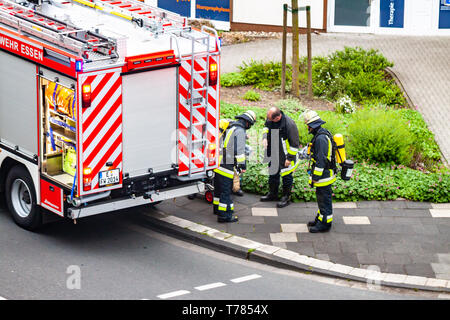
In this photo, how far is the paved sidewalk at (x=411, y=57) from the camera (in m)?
16.4

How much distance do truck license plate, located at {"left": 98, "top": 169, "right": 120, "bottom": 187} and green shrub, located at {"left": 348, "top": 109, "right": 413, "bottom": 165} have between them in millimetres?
4779

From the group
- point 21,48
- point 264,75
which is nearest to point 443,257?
point 21,48

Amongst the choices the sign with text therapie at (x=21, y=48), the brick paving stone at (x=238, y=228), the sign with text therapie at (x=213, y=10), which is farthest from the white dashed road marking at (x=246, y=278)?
the sign with text therapie at (x=213, y=10)

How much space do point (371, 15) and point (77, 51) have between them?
505 inches

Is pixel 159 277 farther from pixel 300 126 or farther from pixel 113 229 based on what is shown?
pixel 300 126

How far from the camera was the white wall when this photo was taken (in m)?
21.3

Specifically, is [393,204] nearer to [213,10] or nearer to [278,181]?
[278,181]

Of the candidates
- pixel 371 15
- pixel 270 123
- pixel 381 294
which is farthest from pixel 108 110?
pixel 371 15

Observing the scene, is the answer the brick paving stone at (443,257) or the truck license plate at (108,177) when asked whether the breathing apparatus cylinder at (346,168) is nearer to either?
the brick paving stone at (443,257)

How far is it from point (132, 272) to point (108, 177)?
1.17m

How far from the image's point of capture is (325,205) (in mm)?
11344

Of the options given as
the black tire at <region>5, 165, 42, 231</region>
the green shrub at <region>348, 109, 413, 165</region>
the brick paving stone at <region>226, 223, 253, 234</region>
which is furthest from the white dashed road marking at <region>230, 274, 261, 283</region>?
the green shrub at <region>348, 109, 413, 165</region>

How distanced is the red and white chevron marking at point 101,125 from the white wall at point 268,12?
11.9 meters

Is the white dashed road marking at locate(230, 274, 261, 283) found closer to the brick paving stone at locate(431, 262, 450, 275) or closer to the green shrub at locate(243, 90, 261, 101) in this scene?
the brick paving stone at locate(431, 262, 450, 275)
